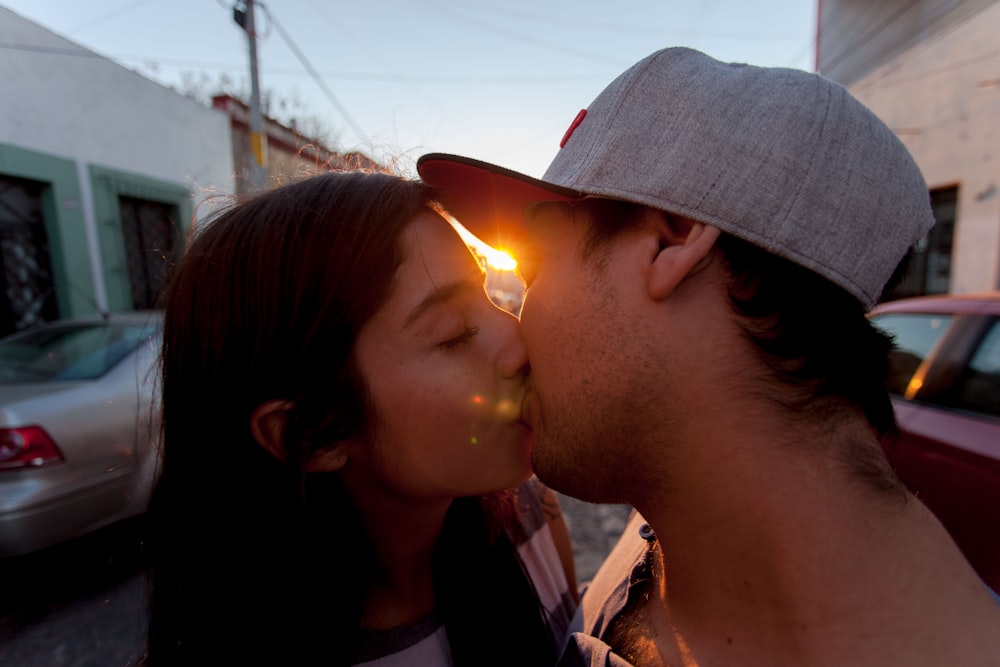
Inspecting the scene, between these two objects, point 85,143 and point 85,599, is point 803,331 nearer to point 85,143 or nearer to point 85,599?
point 85,599

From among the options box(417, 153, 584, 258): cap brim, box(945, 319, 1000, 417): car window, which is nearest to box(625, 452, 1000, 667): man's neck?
box(417, 153, 584, 258): cap brim

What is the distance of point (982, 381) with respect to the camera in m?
2.60

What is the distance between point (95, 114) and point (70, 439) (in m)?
7.51

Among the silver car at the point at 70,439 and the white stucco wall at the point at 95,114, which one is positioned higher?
→ the white stucco wall at the point at 95,114

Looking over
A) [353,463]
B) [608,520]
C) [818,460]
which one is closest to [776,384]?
[818,460]

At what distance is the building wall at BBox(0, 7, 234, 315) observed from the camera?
6977 millimetres

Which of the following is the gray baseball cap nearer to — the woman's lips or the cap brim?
the cap brim

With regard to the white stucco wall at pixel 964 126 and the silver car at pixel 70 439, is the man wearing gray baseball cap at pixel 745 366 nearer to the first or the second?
the silver car at pixel 70 439

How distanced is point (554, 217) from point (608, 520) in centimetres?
343

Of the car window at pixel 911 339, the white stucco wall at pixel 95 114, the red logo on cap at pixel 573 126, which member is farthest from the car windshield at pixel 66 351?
the car window at pixel 911 339

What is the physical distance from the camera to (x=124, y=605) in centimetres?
319

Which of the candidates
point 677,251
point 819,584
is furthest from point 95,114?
point 819,584

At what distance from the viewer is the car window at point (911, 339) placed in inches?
119

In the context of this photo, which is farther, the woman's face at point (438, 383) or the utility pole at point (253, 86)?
the utility pole at point (253, 86)
